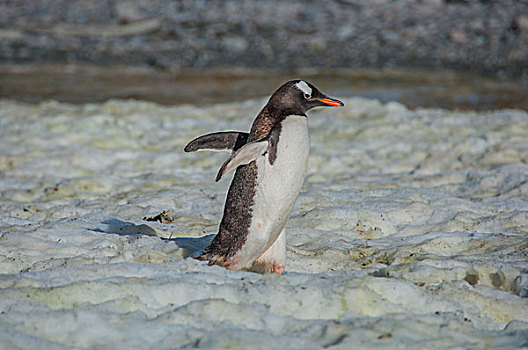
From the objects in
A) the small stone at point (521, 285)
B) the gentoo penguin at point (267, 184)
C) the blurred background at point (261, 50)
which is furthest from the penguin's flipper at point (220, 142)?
the blurred background at point (261, 50)

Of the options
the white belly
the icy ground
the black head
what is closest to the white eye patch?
the black head

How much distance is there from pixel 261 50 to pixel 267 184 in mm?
13829

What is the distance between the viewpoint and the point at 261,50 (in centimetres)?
1717

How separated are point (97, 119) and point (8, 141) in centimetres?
119

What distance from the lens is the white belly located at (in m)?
3.69

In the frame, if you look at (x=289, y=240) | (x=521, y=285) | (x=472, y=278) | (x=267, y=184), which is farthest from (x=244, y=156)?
(x=521, y=285)

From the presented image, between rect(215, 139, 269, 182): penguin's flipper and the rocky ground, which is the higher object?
rect(215, 139, 269, 182): penguin's flipper

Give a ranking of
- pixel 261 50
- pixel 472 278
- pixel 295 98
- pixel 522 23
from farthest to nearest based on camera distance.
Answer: pixel 522 23 < pixel 261 50 < pixel 295 98 < pixel 472 278

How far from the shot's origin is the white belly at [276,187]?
12.1ft

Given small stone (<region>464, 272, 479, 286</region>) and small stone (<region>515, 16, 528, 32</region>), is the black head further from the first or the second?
small stone (<region>515, 16, 528, 32</region>)

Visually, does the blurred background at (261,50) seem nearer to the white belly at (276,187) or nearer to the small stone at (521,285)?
the small stone at (521,285)

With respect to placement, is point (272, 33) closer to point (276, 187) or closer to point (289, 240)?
point (289, 240)

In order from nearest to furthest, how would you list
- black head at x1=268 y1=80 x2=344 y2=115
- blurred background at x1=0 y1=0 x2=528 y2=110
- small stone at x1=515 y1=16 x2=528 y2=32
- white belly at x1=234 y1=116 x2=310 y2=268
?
white belly at x1=234 y1=116 x2=310 y2=268 → black head at x1=268 y1=80 x2=344 y2=115 → blurred background at x1=0 y1=0 x2=528 y2=110 → small stone at x1=515 y1=16 x2=528 y2=32

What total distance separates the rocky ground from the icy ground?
8.24 meters
